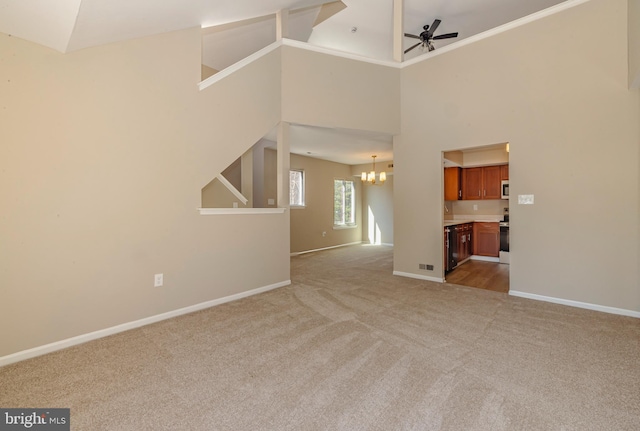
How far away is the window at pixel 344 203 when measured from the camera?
910cm

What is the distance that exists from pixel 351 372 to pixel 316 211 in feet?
20.5

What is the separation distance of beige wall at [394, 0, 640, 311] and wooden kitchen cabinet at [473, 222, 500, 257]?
287 cm

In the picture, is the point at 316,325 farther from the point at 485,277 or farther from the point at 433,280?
the point at 485,277

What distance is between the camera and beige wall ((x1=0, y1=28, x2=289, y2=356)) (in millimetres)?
2250

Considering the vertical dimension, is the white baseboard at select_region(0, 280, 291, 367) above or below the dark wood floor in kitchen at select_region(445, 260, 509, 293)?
above

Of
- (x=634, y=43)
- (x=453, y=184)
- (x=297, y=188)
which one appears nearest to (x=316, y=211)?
(x=297, y=188)

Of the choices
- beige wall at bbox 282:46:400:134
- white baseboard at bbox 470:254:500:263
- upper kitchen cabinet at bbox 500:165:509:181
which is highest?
beige wall at bbox 282:46:400:134

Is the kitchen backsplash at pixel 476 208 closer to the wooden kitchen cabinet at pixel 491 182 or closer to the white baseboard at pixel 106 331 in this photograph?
the wooden kitchen cabinet at pixel 491 182

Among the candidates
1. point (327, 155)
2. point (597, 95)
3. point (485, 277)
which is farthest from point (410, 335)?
point (327, 155)

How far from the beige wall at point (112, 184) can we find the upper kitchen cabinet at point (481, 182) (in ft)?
17.3

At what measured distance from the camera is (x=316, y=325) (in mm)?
2887

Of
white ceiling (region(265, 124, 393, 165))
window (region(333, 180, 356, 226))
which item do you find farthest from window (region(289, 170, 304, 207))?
window (region(333, 180, 356, 226))

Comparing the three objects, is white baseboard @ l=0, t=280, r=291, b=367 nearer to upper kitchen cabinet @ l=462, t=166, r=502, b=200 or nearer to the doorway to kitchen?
the doorway to kitchen

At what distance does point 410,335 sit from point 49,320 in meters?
3.06
